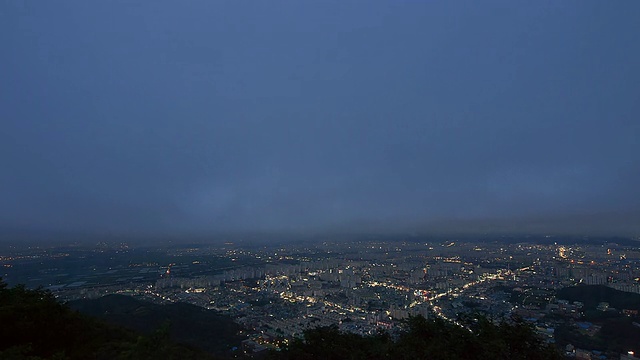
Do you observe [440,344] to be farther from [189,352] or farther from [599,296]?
[599,296]

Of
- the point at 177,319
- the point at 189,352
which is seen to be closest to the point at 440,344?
the point at 189,352

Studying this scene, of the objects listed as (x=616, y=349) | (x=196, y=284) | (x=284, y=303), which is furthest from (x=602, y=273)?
(x=196, y=284)

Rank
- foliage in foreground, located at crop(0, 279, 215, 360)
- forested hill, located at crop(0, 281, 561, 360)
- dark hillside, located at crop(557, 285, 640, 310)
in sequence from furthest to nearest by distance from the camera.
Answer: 1. dark hillside, located at crop(557, 285, 640, 310)
2. forested hill, located at crop(0, 281, 561, 360)
3. foliage in foreground, located at crop(0, 279, 215, 360)

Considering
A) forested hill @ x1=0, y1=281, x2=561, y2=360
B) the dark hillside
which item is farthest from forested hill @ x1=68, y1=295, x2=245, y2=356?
the dark hillside

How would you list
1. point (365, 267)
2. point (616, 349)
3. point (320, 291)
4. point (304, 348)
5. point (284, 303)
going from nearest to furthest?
point (304, 348) < point (616, 349) < point (284, 303) < point (320, 291) < point (365, 267)

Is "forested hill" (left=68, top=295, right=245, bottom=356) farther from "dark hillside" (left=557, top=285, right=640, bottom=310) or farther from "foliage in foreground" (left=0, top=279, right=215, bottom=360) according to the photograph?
"dark hillside" (left=557, top=285, right=640, bottom=310)

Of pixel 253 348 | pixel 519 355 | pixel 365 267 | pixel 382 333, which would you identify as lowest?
pixel 365 267

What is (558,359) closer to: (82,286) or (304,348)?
(304,348)

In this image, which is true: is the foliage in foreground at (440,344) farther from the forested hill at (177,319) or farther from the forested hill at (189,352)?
the forested hill at (177,319)
